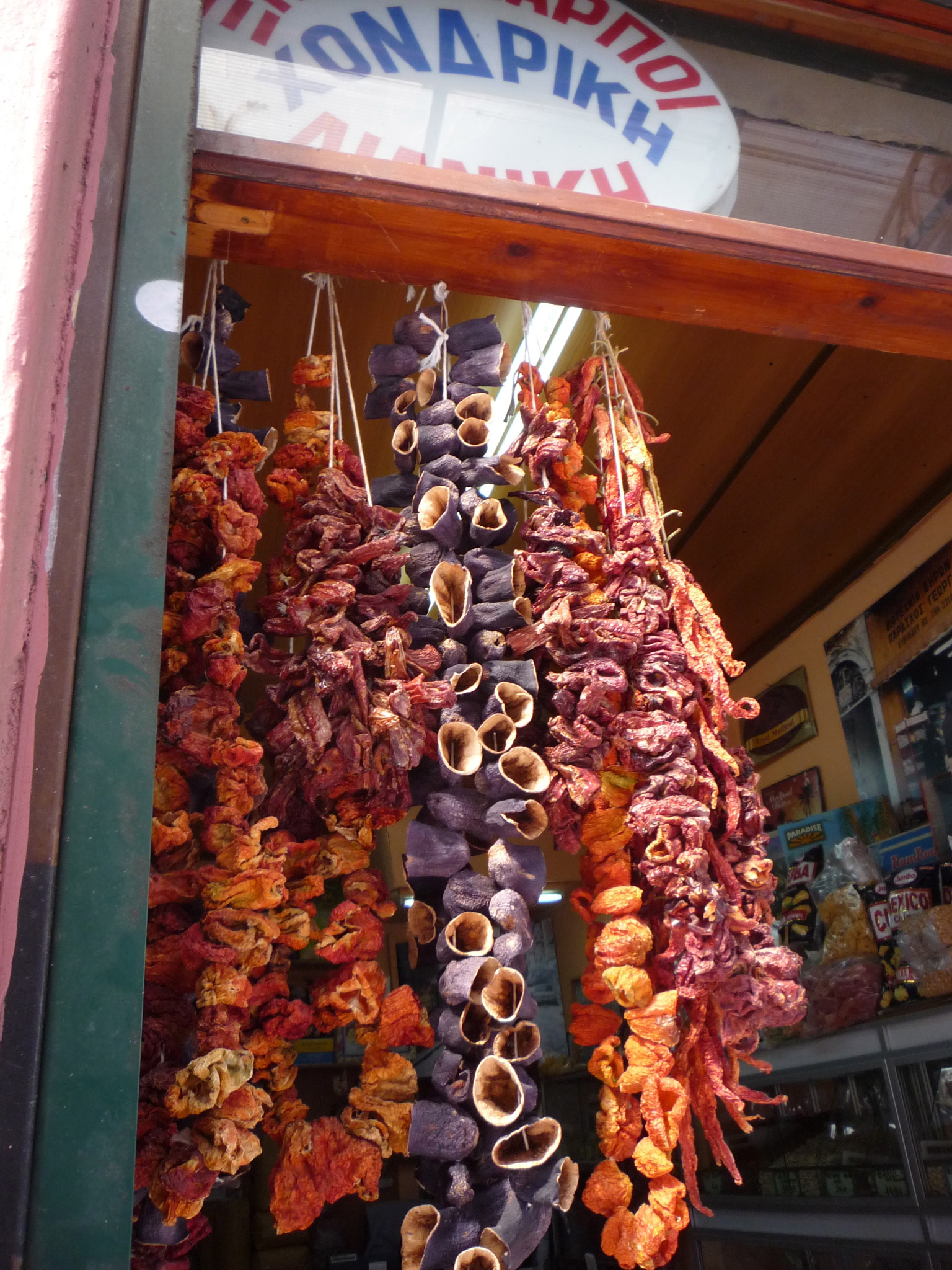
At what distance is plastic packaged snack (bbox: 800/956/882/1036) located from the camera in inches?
89.4

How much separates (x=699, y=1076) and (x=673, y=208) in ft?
3.22

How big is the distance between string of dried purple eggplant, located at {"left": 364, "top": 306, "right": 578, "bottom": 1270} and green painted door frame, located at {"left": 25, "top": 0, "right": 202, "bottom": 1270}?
1.15 ft

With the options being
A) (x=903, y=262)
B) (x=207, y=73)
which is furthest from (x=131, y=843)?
(x=903, y=262)

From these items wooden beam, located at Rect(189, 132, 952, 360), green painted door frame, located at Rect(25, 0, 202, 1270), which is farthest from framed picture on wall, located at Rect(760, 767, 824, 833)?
green painted door frame, located at Rect(25, 0, 202, 1270)

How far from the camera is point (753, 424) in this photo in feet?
7.21

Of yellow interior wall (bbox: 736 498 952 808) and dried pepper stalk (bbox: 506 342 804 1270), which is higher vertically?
yellow interior wall (bbox: 736 498 952 808)

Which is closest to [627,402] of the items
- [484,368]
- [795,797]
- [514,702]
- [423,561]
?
[484,368]

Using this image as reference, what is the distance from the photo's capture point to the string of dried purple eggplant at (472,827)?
850 millimetres

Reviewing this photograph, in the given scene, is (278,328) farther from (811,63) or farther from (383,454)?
(811,63)

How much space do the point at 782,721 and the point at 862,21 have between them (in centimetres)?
190

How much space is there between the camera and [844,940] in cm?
234

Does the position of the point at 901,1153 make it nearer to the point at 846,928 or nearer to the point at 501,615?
the point at 846,928

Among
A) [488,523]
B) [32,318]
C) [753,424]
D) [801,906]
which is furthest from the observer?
[801,906]

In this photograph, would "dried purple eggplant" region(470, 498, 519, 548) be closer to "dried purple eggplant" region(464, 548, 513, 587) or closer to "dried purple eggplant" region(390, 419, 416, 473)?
"dried purple eggplant" region(464, 548, 513, 587)
